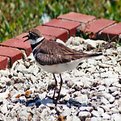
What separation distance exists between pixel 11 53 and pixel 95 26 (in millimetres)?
1014

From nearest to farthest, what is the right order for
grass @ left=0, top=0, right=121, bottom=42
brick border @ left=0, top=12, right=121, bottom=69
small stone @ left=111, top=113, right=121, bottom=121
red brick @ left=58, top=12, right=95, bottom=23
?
small stone @ left=111, top=113, right=121, bottom=121 → brick border @ left=0, top=12, right=121, bottom=69 → red brick @ left=58, top=12, right=95, bottom=23 → grass @ left=0, top=0, right=121, bottom=42

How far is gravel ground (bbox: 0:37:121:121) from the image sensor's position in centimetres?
444

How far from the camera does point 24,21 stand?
642 cm

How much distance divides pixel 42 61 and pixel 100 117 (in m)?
0.59

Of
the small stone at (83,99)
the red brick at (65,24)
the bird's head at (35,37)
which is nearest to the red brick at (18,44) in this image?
the red brick at (65,24)

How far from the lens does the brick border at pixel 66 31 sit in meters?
5.40

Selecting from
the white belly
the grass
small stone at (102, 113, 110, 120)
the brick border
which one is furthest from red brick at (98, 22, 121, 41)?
small stone at (102, 113, 110, 120)

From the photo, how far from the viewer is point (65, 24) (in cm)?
600

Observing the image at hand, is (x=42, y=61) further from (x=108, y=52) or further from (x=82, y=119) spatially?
→ (x=108, y=52)

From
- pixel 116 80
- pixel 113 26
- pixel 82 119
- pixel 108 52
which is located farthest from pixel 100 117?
pixel 113 26

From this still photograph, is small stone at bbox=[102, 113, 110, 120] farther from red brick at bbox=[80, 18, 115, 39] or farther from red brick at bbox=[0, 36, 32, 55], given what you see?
red brick at bbox=[80, 18, 115, 39]

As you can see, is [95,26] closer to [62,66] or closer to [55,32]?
[55,32]

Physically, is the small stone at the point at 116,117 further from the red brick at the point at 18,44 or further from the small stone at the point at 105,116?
the red brick at the point at 18,44

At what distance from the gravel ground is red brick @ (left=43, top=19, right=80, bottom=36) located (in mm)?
451
